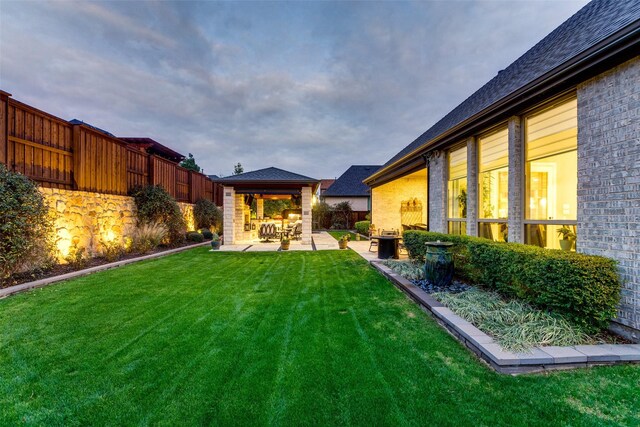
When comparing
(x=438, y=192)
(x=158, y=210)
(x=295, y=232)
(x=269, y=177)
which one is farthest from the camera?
(x=295, y=232)

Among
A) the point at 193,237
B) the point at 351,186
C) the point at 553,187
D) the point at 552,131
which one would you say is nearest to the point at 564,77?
the point at 552,131

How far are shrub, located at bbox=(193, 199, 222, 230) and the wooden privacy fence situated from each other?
13.9 ft

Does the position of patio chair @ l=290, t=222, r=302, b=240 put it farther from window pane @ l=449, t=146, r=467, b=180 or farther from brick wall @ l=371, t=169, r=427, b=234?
window pane @ l=449, t=146, r=467, b=180

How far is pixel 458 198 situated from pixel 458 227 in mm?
785

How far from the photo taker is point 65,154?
287 inches

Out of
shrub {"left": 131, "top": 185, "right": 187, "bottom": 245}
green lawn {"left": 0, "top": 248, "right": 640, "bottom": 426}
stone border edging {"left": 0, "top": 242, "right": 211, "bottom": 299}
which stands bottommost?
green lawn {"left": 0, "top": 248, "right": 640, "bottom": 426}

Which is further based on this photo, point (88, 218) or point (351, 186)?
point (351, 186)

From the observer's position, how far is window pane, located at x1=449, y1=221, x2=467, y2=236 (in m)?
7.00

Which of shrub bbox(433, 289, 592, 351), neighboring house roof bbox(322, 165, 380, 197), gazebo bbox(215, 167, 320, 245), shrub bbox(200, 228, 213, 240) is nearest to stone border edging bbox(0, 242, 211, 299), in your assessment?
gazebo bbox(215, 167, 320, 245)

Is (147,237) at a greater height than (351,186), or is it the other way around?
(351,186)

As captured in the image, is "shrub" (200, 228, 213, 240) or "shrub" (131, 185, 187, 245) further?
"shrub" (200, 228, 213, 240)

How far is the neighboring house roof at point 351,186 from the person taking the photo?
26.1 meters

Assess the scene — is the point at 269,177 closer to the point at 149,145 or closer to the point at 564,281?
the point at 149,145

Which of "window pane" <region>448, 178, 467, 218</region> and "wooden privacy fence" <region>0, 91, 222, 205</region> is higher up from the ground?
"wooden privacy fence" <region>0, 91, 222, 205</region>
